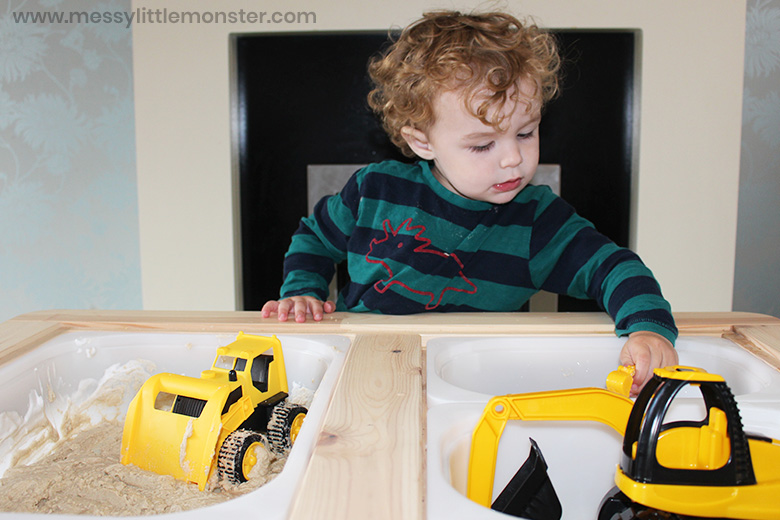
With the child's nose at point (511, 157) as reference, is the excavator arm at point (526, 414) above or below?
below

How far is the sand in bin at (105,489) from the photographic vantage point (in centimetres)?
47

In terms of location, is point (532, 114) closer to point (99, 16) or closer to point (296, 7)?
point (296, 7)

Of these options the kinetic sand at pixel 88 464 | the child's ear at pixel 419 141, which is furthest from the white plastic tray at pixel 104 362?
the child's ear at pixel 419 141

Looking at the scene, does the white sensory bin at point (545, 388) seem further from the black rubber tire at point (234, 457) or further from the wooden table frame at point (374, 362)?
the black rubber tire at point (234, 457)

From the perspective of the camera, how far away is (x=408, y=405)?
0.44 meters

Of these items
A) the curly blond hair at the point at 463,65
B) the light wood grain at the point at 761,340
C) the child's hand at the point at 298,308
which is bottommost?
the light wood grain at the point at 761,340

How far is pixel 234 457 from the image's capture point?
494 mm

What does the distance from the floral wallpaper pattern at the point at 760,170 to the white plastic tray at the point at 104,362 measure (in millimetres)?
1629

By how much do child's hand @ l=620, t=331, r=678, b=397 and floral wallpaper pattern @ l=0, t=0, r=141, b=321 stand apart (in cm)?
168

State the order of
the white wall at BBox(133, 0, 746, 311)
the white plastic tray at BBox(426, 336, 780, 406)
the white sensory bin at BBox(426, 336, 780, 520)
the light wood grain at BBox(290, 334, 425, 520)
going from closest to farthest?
the light wood grain at BBox(290, 334, 425, 520) < the white sensory bin at BBox(426, 336, 780, 520) < the white plastic tray at BBox(426, 336, 780, 406) < the white wall at BBox(133, 0, 746, 311)

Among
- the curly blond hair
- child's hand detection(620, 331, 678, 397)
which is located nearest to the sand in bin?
child's hand detection(620, 331, 678, 397)

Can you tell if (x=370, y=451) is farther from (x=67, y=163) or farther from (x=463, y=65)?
(x=67, y=163)

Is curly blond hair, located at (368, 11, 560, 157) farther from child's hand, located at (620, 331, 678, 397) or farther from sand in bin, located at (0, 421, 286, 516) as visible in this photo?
sand in bin, located at (0, 421, 286, 516)

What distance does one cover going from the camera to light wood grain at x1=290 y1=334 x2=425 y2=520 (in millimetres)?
305
